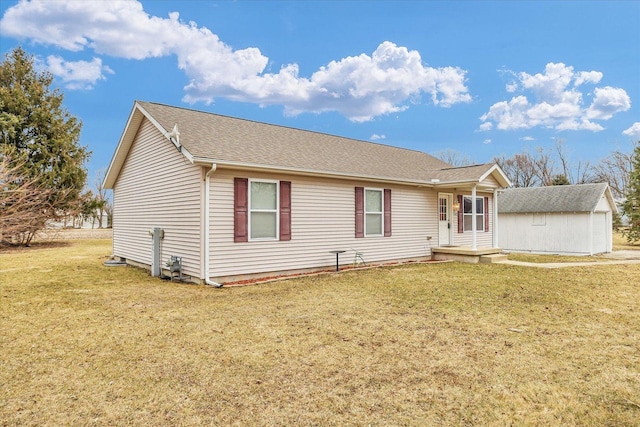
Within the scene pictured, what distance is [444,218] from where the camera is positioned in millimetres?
14211

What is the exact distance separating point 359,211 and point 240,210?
403 cm

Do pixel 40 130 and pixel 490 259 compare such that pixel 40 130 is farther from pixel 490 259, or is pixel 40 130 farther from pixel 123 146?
pixel 490 259

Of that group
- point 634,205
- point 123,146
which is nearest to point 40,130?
point 123,146

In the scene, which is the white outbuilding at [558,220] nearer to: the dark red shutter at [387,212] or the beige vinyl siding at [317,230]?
the beige vinyl siding at [317,230]

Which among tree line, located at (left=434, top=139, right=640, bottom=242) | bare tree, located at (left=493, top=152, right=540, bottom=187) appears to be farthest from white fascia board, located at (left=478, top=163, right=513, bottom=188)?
bare tree, located at (left=493, top=152, right=540, bottom=187)

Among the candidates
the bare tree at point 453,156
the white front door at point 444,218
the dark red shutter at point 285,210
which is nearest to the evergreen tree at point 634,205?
the white front door at point 444,218

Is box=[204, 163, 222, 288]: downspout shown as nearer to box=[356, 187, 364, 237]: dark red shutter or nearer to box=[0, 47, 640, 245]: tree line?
box=[356, 187, 364, 237]: dark red shutter

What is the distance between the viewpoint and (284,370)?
3.87 meters

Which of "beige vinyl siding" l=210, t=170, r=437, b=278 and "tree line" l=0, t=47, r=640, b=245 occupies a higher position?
"tree line" l=0, t=47, r=640, b=245

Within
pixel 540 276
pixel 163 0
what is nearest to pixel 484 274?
pixel 540 276

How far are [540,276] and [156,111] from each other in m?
11.7

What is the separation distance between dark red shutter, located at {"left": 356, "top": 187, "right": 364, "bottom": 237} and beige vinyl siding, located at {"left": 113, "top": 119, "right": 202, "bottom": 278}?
487cm

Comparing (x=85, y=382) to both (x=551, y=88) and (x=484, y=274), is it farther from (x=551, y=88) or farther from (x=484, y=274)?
(x=551, y=88)

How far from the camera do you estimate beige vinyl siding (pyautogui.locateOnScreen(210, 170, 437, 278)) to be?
28.8ft
